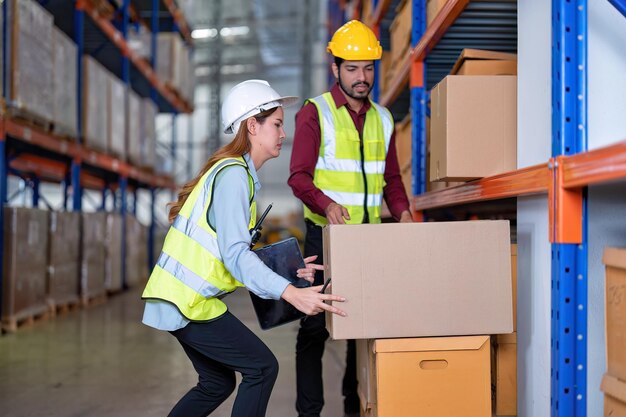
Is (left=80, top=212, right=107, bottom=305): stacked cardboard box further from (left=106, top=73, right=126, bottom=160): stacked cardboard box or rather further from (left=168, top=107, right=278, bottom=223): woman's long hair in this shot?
(left=168, top=107, right=278, bottom=223): woman's long hair

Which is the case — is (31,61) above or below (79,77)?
below

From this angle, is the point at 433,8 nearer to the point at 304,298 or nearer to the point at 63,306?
the point at 304,298

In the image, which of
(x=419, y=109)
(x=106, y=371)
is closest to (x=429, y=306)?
(x=419, y=109)

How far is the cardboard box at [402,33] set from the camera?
474cm

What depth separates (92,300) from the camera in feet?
26.7

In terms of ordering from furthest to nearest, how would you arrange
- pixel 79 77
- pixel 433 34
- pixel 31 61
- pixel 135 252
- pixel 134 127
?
pixel 135 252
pixel 134 127
pixel 79 77
pixel 31 61
pixel 433 34

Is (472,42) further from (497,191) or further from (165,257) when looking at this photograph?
(165,257)

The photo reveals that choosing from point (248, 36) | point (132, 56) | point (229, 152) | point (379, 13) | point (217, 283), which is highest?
point (248, 36)

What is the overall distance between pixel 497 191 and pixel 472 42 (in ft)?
6.00

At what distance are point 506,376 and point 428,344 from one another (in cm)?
68

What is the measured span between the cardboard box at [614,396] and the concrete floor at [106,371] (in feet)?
5.71

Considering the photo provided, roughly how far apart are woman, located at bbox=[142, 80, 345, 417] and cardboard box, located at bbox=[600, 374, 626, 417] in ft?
2.68

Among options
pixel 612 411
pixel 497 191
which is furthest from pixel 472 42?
pixel 612 411

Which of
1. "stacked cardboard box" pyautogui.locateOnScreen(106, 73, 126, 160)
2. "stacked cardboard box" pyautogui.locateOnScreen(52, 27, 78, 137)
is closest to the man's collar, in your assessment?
"stacked cardboard box" pyautogui.locateOnScreen(52, 27, 78, 137)
